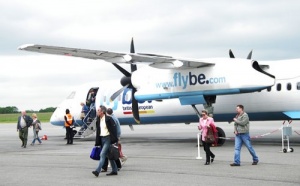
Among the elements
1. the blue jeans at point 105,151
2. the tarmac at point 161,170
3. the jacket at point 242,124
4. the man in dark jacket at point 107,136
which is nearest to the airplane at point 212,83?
the tarmac at point 161,170

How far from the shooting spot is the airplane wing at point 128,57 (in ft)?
69.4

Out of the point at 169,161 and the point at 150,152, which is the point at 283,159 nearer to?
the point at 169,161

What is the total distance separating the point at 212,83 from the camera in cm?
2117

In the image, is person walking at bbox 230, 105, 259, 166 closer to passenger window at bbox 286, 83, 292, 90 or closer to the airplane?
the airplane

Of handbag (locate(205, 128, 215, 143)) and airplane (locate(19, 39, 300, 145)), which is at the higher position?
airplane (locate(19, 39, 300, 145))

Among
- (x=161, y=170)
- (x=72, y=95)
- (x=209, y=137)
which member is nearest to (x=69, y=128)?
(x=72, y=95)

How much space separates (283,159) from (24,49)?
11.1 metres

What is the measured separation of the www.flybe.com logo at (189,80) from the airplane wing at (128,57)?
1.44ft

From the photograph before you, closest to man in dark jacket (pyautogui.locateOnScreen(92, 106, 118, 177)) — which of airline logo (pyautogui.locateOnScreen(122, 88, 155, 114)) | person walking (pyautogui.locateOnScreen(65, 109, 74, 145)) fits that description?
person walking (pyautogui.locateOnScreen(65, 109, 74, 145))

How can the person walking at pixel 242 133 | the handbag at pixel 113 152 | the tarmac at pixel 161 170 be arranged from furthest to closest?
the person walking at pixel 242 133 → the handbag at pixel 113 152 → the tarmac at pixel 161 170

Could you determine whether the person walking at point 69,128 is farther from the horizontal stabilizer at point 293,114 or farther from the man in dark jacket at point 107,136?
the man in dark jacket at point 107,136

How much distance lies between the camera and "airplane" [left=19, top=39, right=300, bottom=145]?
2047 cm

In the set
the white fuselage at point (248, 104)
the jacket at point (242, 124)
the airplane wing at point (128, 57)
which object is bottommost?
the jacket at point (242, 124)

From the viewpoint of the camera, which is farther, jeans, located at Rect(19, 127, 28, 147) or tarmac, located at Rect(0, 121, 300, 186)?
jeans, located at Rect(19, 127, 28, 147)
